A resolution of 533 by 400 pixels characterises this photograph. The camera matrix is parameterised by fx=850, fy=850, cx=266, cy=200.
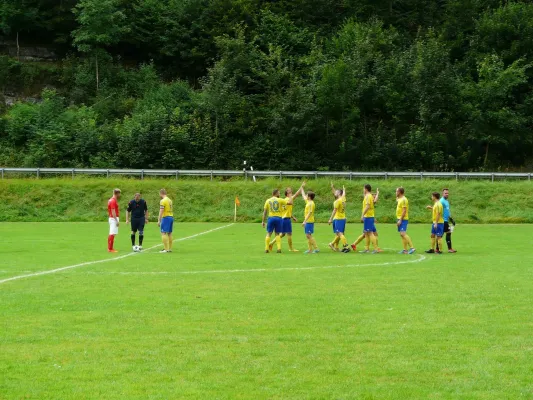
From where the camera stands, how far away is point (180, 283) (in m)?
17.7

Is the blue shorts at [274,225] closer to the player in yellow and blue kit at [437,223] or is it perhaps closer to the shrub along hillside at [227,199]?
the player in yellow and blue kit at [437,223]

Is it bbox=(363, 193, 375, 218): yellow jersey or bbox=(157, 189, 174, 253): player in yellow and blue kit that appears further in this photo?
bbox=(363, 193, 375, 218): yellow jersey

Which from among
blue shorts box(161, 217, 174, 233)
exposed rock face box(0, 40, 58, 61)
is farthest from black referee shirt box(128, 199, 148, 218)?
exposed rock face box(0, 40, 58, 61)

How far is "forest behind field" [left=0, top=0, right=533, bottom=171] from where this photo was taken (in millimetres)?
64375

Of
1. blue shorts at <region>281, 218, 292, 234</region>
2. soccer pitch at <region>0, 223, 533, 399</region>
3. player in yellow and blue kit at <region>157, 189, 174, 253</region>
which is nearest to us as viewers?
soccer pitch at <region>0, 223, 533, 399</region>

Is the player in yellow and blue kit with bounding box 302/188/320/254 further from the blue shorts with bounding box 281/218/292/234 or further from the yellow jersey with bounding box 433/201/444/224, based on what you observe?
the yellow jersey with bounding box 433/201/444/224

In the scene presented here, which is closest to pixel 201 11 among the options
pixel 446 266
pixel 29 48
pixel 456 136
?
pixel 29 48

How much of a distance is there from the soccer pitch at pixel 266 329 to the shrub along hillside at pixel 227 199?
2547 centimetres

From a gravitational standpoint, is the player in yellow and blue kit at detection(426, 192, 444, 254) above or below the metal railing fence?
below

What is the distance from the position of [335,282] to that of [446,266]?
4682 millimetres

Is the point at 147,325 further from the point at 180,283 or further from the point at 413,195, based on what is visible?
the point at 413,195

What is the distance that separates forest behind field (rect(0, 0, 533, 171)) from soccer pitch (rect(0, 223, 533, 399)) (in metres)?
41.9

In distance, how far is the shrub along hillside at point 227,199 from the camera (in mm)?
48125

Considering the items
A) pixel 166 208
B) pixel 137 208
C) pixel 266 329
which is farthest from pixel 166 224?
pixel 266 329
